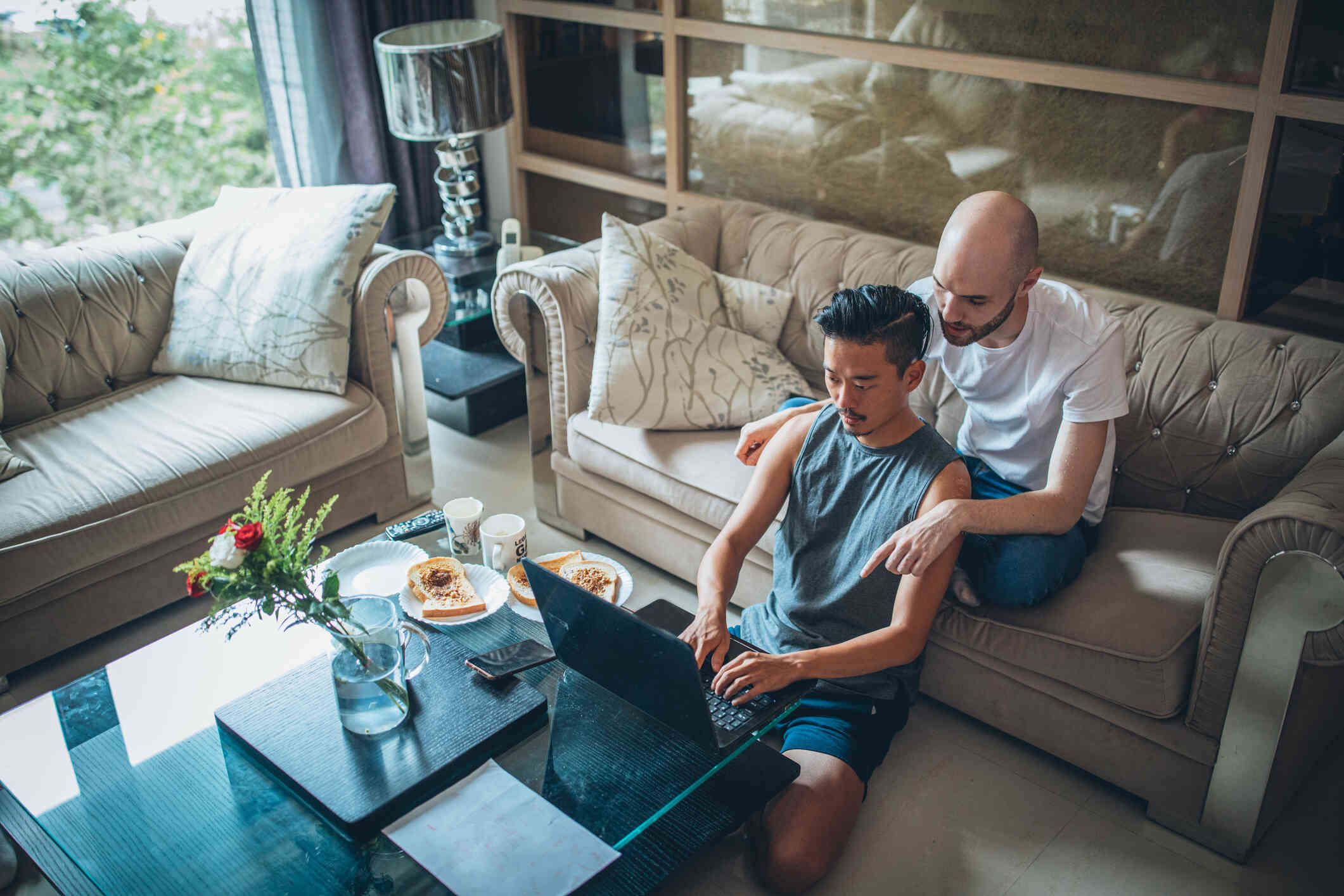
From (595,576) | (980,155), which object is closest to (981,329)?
(595,576)

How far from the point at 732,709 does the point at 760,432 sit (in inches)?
26.7

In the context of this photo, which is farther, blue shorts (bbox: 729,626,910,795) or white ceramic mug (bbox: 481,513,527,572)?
white ceramic mug (bbox: 481,513,527,572)

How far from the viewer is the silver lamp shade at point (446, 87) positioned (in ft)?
10.3

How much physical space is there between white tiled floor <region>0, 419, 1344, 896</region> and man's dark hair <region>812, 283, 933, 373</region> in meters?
0.85

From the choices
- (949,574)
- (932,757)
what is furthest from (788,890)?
(949,574)

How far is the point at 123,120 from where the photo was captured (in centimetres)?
365

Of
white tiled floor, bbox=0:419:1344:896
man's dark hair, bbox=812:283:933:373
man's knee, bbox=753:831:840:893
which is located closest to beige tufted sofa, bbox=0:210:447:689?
white tiled floor, bbox=0:419:1344:896

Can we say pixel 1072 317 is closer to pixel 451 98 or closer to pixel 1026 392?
pixel 1026 392

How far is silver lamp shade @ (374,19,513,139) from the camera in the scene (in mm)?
3125

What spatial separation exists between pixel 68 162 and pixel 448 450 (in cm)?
170

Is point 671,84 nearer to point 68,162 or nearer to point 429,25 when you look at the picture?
point 429,25

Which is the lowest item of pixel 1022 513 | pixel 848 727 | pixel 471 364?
pixel 848 727

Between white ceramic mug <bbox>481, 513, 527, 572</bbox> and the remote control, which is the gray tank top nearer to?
white ceramic mug <bbox>481, 513, 527, 572</bbox>

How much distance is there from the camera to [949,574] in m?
1.82
